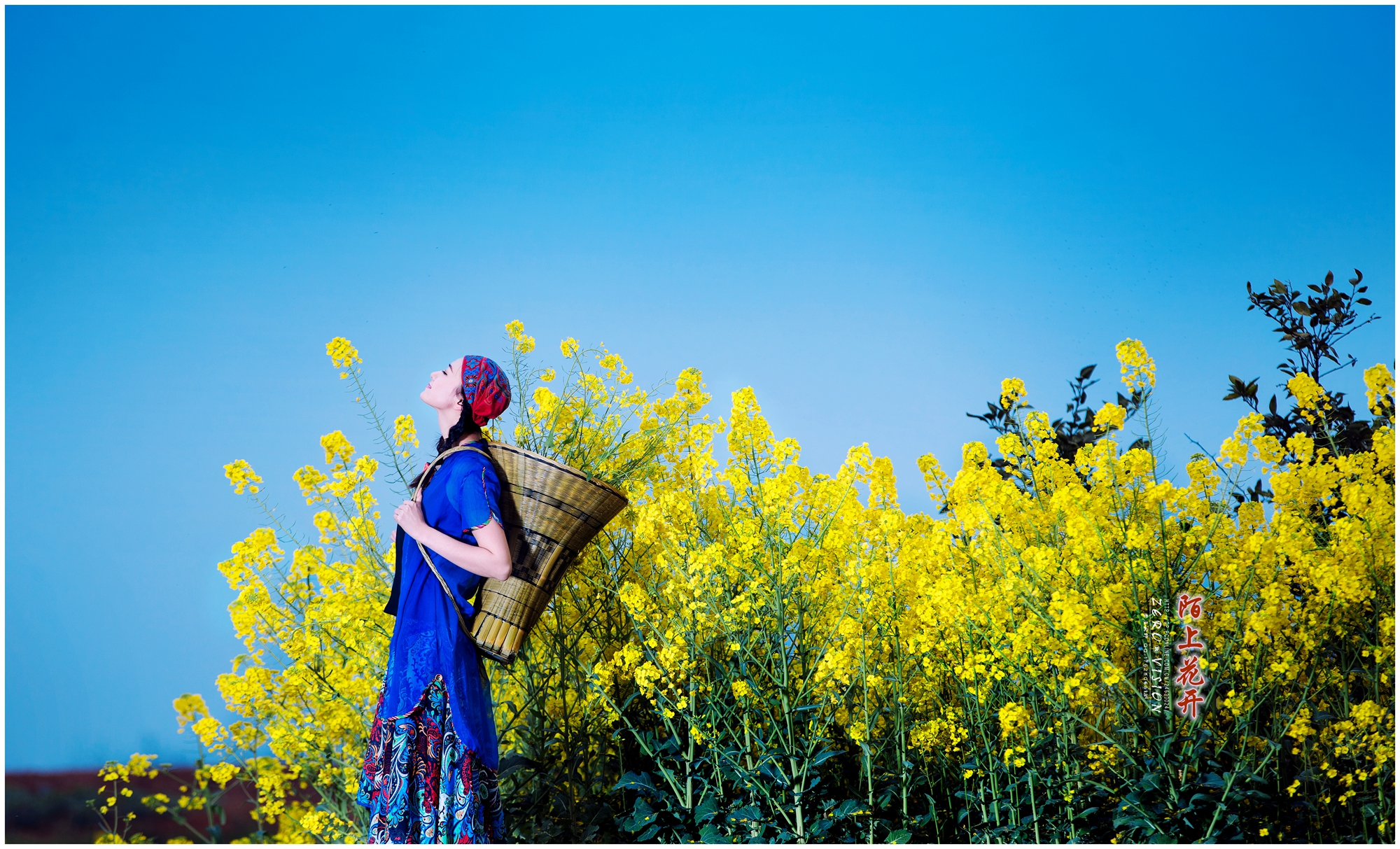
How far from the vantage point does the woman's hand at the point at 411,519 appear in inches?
86.7

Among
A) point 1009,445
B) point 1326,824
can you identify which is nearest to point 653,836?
point 1009,445

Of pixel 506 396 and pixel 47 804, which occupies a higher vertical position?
pixel 506 396

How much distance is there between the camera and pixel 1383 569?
2.64m

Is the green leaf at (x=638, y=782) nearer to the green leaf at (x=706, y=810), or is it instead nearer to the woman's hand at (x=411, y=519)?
the green leaf at (x=706, y=810)

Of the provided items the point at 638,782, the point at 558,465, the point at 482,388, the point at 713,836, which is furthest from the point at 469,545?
the point at 713,836

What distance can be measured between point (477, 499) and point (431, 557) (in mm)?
169

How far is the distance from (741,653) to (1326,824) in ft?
5.53

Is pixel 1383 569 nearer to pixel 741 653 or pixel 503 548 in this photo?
pixel 741 653

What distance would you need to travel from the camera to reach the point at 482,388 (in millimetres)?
2416

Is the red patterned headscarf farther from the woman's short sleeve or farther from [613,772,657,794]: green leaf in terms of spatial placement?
[613,772,657,794]: green leaf

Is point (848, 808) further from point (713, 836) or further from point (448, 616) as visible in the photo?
point (448, 616)

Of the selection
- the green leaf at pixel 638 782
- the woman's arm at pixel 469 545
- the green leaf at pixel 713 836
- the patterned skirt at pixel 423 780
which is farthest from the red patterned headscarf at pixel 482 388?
the green leaf at pixel 713 836

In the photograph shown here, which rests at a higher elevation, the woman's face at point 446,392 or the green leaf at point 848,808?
the woman's face at point 446,392

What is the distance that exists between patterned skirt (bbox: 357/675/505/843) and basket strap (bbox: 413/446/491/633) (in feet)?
0.44
